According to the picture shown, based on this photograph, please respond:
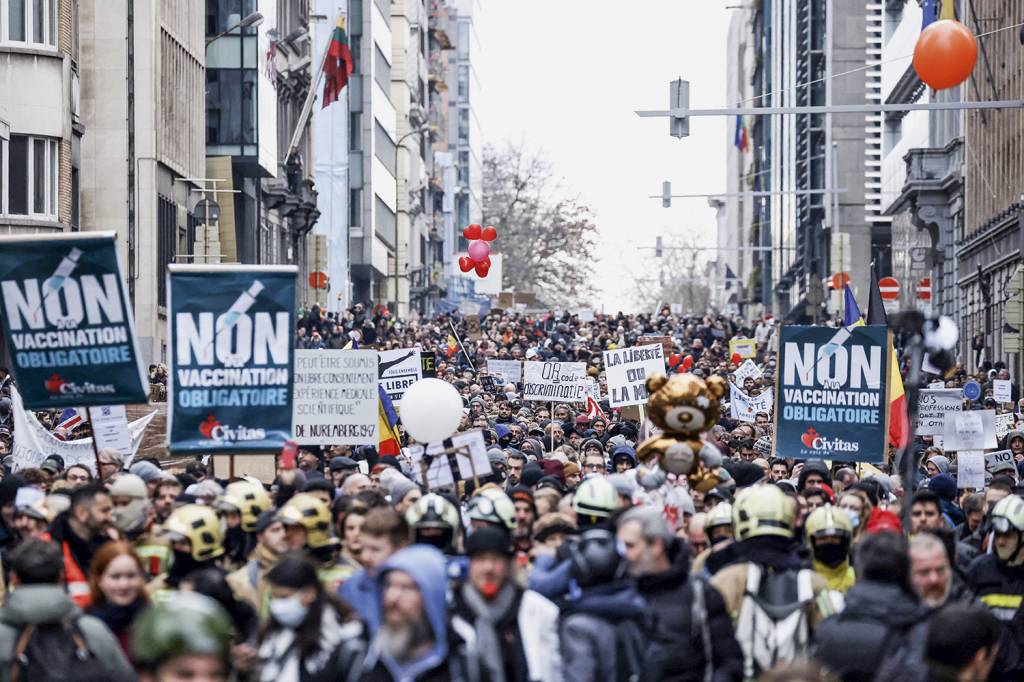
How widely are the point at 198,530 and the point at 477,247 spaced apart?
48048 mm

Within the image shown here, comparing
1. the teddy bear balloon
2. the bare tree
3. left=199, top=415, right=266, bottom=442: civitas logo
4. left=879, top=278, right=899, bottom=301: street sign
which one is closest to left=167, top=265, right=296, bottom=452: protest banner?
left=199, top=415, right=266, bottom=442: civitas logo

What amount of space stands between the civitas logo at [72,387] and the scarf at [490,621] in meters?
5.92

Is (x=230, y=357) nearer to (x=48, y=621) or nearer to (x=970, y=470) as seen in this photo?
(x=48, y=621)

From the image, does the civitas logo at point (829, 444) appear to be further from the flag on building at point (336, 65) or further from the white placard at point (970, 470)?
the flag on building at point (336, 65)

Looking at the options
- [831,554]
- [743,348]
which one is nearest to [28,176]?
[743,348]

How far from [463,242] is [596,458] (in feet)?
424

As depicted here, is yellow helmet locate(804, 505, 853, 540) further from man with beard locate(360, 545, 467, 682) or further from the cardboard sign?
the cardboard sign

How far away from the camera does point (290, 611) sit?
8.12m

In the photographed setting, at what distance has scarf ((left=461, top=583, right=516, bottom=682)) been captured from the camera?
26.5ft

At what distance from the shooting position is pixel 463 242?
146 meters

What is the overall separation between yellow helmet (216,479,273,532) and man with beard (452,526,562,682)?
11.1 feet

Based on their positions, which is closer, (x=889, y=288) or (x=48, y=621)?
(x=48, y=621)

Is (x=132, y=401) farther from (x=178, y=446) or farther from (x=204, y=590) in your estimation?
(x=204, y=590)

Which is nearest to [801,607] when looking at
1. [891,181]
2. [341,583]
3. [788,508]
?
[788,508]
